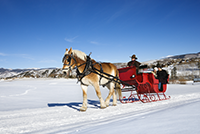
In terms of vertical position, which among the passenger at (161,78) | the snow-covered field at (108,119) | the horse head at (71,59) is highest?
the horse head at (71,59)

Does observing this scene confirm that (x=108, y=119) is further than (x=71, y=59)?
No

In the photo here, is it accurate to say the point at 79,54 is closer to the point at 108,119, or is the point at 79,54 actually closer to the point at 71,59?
the point at 71,59

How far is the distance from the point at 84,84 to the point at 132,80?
272 centimetres

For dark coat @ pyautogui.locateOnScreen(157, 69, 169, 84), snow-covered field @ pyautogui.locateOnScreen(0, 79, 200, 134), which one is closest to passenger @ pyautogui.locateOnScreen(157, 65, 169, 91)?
dark coat @ pyautogui.locateOnScreen(157, 69, 169, 84)

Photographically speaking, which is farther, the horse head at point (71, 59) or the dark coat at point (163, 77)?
the dark coat at point (163, 77)

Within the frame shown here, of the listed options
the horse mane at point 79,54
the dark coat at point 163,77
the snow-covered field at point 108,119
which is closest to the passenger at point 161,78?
the dark coat at point 163,77

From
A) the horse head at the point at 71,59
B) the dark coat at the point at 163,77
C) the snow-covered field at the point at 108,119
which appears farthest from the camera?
the dark coat at the point at 163,77

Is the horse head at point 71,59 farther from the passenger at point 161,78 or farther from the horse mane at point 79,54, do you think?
the passenger at point 161,78

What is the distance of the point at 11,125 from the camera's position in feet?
12.6

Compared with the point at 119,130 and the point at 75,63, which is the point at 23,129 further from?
the point at 75,63

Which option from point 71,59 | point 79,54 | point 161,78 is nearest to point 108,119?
point 71,59

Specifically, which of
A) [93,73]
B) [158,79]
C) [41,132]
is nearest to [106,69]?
[93,73]

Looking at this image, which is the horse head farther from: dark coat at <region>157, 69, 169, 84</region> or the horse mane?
dark coat at <region>157, 69, 169, 84</region>

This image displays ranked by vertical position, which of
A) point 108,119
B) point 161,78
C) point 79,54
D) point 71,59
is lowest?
point 108,119
